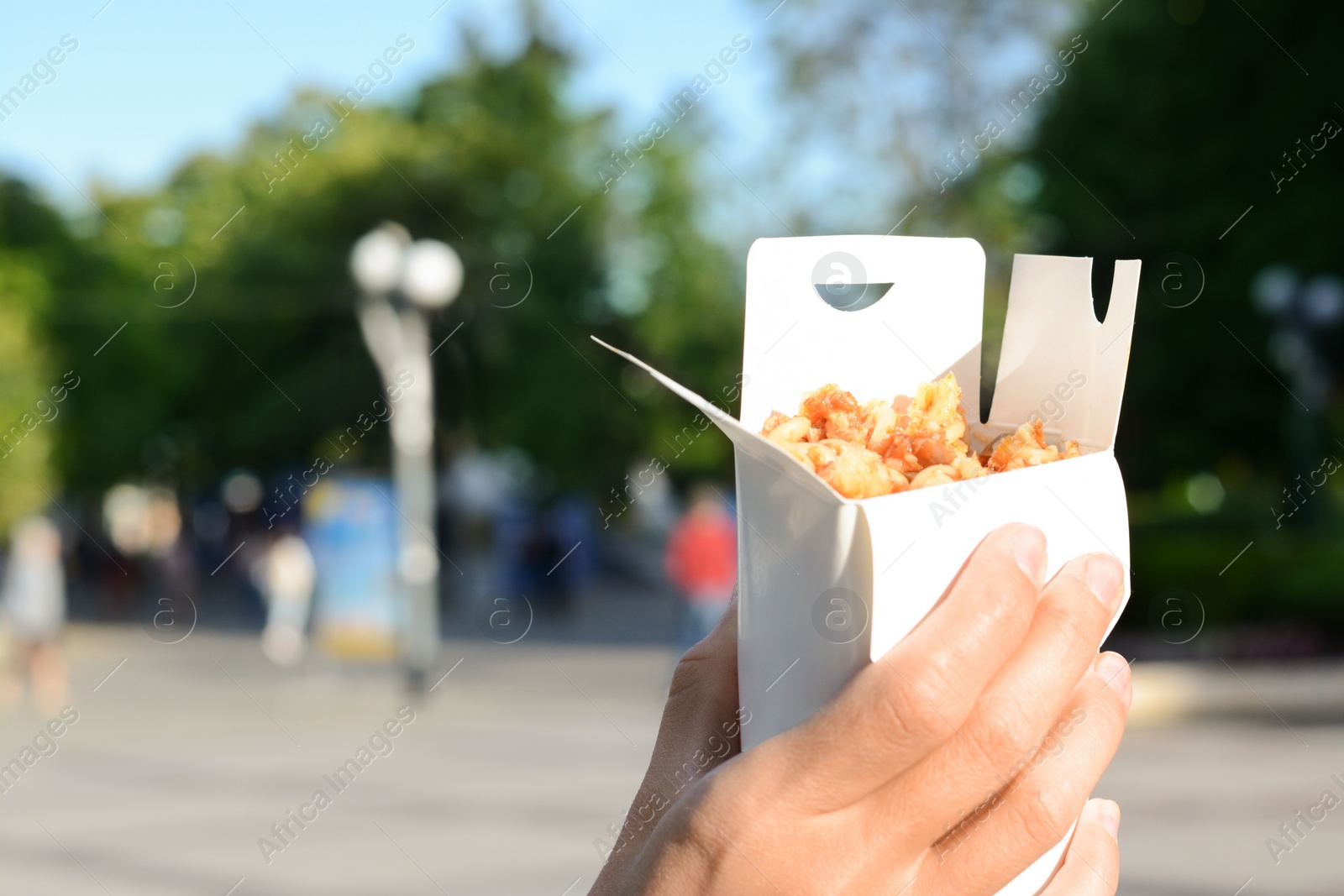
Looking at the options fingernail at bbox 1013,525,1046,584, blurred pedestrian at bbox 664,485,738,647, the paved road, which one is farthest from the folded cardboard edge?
blurred pedestrian at bbox 664,485,738,647

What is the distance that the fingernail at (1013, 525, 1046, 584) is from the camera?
4.53 ft

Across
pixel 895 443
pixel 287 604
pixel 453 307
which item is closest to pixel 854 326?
pixel 895 443

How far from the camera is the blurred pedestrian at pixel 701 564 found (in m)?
14.9

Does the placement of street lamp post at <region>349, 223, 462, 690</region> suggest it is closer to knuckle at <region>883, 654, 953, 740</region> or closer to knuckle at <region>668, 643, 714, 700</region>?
knuckle at <region>668, 643, 714, 700</region>

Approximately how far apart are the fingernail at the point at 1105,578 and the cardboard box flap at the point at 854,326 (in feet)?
1.43

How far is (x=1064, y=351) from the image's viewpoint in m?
1.75

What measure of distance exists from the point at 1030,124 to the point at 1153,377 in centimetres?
590

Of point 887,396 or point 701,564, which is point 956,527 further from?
point 701,564

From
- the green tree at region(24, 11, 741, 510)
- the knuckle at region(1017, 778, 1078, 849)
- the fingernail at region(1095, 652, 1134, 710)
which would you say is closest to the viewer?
the knuckle at region(1017, 778, 1078, 849)

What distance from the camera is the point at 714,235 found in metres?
35.8

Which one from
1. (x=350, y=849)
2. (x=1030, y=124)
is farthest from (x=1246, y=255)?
(x=350, y=849)

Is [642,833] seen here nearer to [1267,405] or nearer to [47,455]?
[1267,405]

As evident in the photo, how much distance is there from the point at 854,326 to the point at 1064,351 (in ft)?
0.90

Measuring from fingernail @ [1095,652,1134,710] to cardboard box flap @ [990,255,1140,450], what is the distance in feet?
0.90
